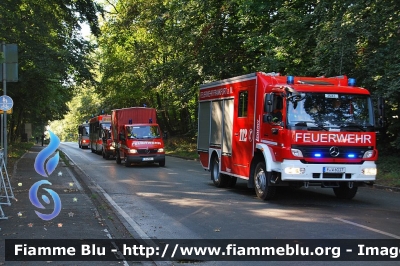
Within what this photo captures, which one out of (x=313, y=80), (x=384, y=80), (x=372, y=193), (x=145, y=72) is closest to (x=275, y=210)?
(x=313, y=80)

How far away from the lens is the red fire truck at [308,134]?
433 inches

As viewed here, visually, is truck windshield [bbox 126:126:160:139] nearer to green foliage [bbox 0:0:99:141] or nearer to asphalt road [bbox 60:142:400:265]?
green foliage [bbox 0:0:99:141]

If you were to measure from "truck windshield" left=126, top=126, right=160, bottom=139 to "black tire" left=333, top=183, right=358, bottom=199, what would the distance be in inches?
551

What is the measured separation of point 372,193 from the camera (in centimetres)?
1430

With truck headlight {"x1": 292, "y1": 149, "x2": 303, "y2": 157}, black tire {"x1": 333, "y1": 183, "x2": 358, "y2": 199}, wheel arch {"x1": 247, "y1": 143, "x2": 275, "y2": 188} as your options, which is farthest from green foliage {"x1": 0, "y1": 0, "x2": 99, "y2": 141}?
black tire {"x1": 333, "y1": 183, "x2": 358, "y2": 199}

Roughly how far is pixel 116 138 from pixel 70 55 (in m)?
6.55

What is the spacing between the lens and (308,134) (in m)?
11.0

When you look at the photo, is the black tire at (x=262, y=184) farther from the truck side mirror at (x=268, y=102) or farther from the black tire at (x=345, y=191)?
the black tire at (x=345, y=191)

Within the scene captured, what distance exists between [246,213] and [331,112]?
10.6 ft

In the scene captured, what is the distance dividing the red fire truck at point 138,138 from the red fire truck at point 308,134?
12277mm

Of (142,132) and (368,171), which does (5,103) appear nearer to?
(368,171)

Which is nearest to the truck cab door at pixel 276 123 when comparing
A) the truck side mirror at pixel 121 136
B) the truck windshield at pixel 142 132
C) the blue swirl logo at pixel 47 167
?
the blue swirl logo at pixel 47 167

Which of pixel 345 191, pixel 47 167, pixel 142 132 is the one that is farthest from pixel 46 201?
pixel 142 132

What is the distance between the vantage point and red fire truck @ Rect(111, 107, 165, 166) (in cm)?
2456
